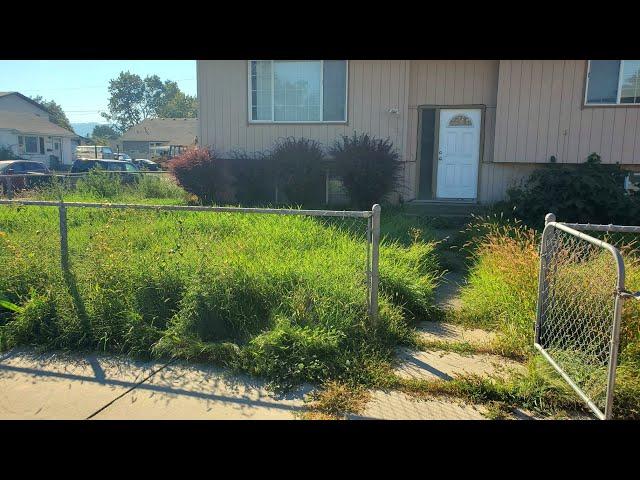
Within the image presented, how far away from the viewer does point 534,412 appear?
131 inches

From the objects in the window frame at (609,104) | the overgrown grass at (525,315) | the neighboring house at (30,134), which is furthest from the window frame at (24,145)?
the overgrown grass at (525,315)

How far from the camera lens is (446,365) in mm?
4055

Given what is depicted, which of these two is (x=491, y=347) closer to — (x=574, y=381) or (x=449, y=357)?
(x=449, y=357)

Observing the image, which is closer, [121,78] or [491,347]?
[491,347]

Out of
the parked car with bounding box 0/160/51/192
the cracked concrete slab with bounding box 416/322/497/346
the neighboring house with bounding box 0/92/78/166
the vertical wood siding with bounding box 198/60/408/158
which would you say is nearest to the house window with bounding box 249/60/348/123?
the vertical wood siding with bounding box 198/60/408/158

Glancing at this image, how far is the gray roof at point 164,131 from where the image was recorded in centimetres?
6239

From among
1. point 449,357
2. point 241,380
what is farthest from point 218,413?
point 449,357

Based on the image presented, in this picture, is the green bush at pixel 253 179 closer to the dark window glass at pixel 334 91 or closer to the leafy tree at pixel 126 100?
the dark window glass at pixel 334 91

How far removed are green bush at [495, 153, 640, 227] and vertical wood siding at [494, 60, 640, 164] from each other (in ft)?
6.52

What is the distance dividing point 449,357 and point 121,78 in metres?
121

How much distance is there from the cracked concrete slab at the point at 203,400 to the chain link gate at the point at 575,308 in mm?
1929

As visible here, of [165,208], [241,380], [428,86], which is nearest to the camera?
[241,380]

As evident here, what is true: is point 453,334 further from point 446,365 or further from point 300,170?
point 300,170

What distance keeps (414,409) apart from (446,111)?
10085mm
